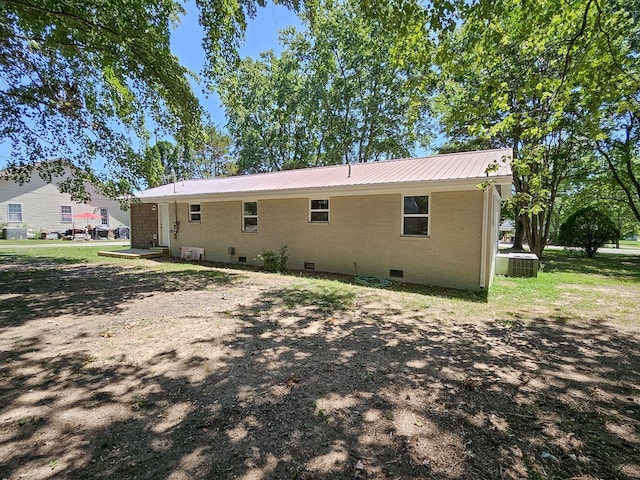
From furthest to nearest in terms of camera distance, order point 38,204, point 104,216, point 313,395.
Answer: point 104,216, point 38,204, point 313,395

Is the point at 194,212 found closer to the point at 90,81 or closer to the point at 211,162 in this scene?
the point at 90,81

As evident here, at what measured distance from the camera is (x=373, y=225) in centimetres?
873

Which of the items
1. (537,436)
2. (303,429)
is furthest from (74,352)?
(537,436)

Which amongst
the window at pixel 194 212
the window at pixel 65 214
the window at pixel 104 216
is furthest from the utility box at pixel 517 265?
the window at pixel 65 214

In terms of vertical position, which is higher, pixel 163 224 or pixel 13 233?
pixel 163 224

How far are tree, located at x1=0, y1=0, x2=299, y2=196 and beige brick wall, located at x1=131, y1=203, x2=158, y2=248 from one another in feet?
18.0

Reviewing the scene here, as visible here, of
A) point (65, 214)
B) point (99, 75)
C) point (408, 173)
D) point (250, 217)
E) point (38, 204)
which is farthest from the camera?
point (65, 214)

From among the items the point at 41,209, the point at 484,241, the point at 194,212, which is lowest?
the point at 484,241

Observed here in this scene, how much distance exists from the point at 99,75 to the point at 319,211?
7.53 meters

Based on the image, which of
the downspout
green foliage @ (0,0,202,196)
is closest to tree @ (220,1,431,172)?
green foliage @ (0,0,202,196)

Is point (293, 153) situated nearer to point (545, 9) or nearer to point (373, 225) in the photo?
point (373, 225)

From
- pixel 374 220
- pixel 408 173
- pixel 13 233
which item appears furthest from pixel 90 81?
pixel 13 233

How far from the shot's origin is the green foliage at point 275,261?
32.8 ft

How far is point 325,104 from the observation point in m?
21.8
